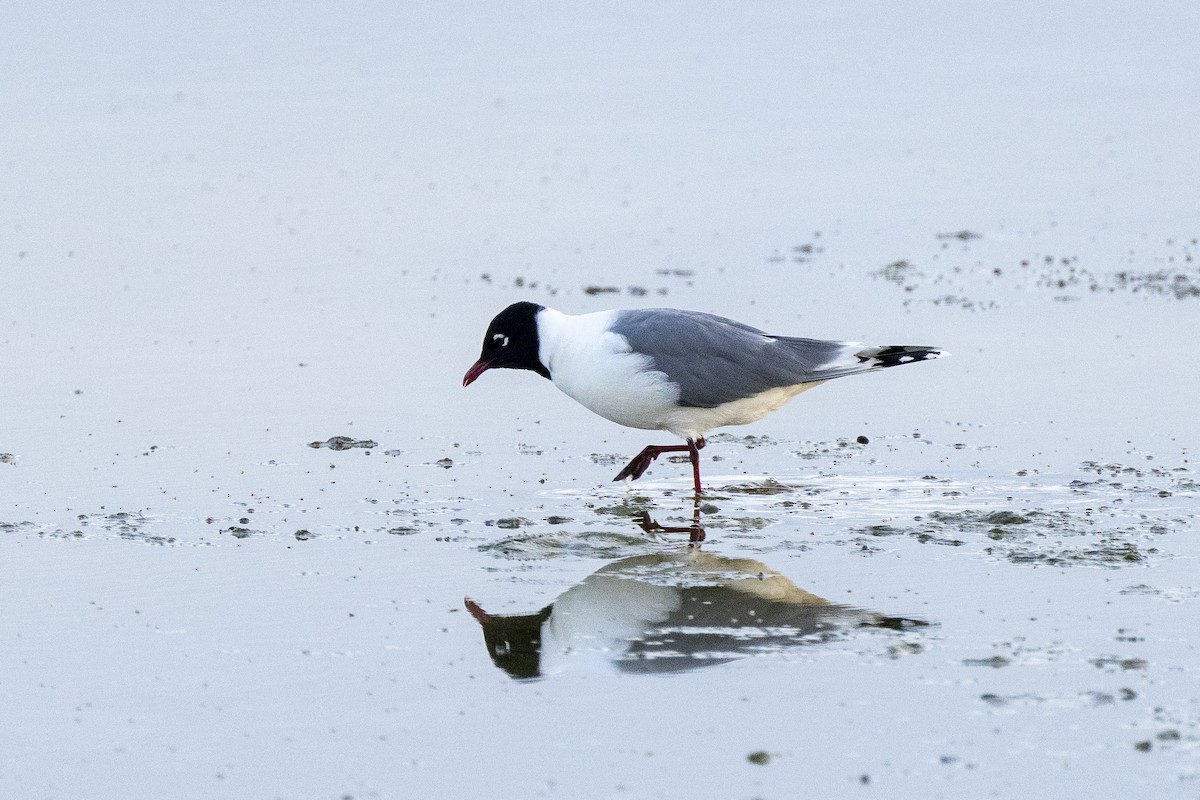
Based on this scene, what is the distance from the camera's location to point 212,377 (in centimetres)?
1217

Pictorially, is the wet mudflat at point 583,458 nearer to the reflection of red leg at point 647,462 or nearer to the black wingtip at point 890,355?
the reflection of red leg at point 647,462

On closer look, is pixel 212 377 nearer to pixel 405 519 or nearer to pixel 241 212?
pixel 405 519

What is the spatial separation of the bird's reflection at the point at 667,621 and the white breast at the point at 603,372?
1676 mm

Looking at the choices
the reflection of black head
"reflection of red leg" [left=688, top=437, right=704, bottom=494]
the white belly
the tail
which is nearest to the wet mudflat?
the reflection of black head

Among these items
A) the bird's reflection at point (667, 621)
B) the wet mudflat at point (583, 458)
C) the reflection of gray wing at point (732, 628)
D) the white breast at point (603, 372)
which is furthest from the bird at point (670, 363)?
the reflection of gray wing at point (732, 628)

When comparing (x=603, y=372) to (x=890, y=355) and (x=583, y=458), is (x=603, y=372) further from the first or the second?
(x=890, y=355)

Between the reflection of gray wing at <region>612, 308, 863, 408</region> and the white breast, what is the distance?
0.07m

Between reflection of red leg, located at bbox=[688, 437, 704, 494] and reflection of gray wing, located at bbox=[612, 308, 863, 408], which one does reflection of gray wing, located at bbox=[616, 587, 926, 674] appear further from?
reflection of gray wing, located at bbox=[612, 308, 863, 408]

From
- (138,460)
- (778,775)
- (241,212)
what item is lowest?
(778,775)

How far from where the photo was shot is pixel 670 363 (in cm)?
1002

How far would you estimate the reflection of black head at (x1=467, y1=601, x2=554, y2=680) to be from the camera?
23.6ft

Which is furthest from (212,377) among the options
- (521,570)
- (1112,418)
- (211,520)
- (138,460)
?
(1112,418)

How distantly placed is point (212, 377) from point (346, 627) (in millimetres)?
4857

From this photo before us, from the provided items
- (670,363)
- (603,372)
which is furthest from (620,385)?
(670,363)
